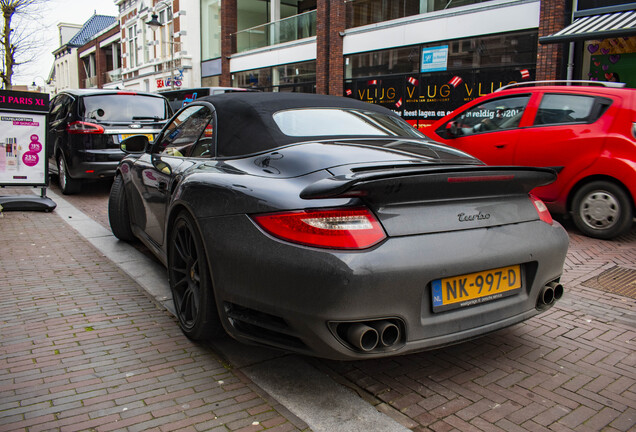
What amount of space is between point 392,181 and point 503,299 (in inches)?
36.5

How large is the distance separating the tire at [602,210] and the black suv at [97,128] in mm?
6285

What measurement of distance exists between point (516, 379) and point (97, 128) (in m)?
7.63

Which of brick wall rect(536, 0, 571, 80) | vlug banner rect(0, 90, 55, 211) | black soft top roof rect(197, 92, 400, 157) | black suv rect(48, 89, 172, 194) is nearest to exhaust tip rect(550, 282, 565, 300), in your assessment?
black soft top roof rect(197, 92, 400, 157)

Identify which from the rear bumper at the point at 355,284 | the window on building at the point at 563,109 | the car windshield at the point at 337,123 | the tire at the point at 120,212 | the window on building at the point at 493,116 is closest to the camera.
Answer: the rear bumper at the point at 355,284

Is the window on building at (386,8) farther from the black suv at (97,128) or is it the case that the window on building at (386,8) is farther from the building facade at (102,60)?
the building facade at (102,60)

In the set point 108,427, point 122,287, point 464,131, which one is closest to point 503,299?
point 108,427

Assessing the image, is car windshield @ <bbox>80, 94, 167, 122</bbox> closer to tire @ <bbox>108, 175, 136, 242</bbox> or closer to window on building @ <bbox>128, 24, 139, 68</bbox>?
tire @ <bbox>108, 175, 136, 242</bbox>

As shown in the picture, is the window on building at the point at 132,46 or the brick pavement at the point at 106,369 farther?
the window on building at the point at 132,46

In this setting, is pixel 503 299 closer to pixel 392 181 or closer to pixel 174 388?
pixel 392 181

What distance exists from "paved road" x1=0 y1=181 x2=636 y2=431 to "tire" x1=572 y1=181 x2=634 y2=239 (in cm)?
224

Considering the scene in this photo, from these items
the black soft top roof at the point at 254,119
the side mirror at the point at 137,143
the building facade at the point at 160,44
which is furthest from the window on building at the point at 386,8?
the black soft top roof at the point at 254,119

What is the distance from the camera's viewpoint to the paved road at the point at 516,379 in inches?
95.8

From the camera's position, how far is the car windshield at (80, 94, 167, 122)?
8.68m

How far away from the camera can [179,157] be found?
152 inches
